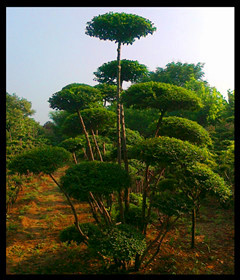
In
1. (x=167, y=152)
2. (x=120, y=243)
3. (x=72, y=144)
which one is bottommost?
(x=120, y=243)

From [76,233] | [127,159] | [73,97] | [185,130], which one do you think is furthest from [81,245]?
[185,130]

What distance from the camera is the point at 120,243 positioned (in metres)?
4.39

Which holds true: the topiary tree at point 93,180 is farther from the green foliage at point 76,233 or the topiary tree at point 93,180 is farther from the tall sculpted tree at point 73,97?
the tall sculpted tree at point 73,97

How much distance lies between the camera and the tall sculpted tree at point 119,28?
5457mm

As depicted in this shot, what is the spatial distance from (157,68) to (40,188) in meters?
18.4

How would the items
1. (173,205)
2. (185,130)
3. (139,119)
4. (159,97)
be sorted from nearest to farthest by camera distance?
(173,205) < (159,97) < (185,130) < (139,119)

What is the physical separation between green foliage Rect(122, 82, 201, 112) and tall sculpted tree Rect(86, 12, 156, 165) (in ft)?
2.15

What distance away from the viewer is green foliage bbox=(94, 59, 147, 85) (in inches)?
247

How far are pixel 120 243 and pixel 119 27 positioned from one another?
5.13 meters

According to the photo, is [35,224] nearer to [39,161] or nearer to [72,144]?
[72,144]

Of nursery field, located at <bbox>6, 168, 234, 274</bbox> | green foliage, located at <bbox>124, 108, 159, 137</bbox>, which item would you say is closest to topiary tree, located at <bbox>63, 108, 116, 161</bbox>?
nursery field, located at <bbox>6, 168, 234, 274</bbox>

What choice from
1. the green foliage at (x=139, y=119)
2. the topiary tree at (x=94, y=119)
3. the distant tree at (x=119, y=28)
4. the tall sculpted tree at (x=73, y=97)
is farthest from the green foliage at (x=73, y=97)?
the green foliage at (x=139, y=119)

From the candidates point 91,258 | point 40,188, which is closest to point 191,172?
point 91,258

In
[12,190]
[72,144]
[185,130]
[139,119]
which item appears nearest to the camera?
[185,130]
